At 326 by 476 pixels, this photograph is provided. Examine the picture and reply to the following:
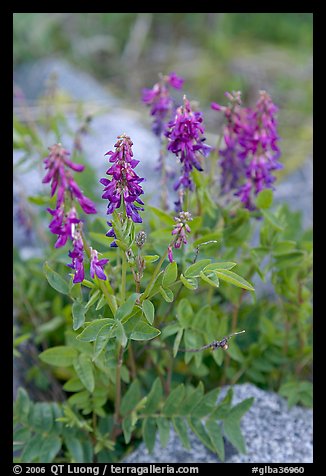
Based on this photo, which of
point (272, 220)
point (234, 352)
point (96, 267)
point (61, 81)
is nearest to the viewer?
point (96, 267)

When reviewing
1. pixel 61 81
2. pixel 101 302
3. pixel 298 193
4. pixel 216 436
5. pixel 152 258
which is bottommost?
pixel 216 436

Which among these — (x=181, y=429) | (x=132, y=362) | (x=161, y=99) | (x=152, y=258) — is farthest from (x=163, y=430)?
(x=161, y=99)

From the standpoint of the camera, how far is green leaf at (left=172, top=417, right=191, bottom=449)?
2289mm

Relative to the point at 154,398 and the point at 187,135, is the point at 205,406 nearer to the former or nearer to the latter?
the point at 154,398

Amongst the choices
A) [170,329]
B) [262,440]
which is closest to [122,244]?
[170,329]

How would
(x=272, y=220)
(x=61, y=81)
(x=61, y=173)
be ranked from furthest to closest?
1. (x=61, y=81)
2. (x=272, y=220)
3. (x=61, y=173)

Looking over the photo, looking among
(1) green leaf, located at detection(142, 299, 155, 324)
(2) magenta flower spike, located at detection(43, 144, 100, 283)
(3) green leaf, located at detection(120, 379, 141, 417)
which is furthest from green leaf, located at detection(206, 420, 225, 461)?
(2) magenta flower spike, located at detection(43, 144, 100, 283)

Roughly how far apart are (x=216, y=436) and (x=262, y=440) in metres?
0.27

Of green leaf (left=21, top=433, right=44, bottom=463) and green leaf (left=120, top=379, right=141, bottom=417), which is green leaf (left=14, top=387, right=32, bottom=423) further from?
green leaf (left=120, top=379, right=141, bottom=417)

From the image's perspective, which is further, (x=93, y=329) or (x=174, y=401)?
(x=174, y=401)

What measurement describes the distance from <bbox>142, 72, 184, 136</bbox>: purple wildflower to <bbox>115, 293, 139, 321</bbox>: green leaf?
855mm

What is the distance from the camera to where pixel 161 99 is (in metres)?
2.47
